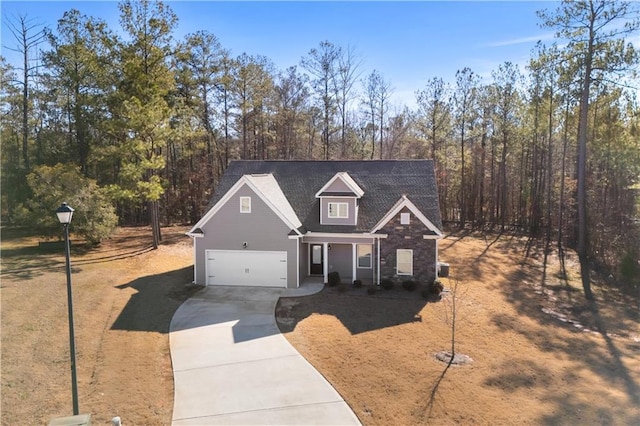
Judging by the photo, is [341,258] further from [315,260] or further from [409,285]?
[409,285]

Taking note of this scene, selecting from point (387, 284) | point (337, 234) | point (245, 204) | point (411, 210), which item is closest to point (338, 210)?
point (337, 234)

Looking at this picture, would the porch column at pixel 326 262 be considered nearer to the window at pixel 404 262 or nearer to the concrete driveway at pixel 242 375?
the window at pixel 404 262

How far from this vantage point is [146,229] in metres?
34.5

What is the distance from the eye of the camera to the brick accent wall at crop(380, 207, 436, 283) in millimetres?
19125

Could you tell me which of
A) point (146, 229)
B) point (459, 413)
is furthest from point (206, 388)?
point (146, 229)

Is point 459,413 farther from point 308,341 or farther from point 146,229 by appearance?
point 146,229

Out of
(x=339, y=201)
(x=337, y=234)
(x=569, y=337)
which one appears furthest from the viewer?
(x=339, y=201)

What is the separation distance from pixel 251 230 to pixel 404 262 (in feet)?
24.6

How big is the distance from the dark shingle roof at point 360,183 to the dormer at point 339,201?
361 millimetres

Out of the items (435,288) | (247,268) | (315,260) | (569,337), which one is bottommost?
(569,337)

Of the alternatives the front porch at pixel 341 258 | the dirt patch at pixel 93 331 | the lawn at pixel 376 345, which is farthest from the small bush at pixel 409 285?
the dirt patch at pixel 93 331

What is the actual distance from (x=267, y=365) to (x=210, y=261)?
9142mm

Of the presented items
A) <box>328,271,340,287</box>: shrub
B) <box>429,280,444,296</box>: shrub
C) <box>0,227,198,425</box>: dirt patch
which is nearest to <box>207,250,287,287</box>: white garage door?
<box>0,227,198,425</box>: dirt patch

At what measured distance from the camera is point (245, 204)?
19.2 meters
